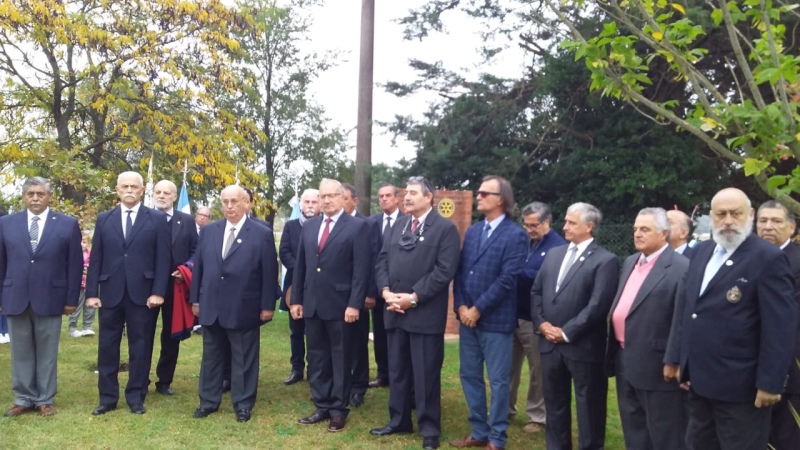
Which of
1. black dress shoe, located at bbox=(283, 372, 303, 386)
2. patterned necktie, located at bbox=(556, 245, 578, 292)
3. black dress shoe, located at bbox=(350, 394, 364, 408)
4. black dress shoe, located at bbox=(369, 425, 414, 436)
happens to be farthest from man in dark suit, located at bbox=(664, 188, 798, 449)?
black dress shoe, located at bbox=(283, 372, 303, 386)

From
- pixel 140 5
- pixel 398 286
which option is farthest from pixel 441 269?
pixel 140 5

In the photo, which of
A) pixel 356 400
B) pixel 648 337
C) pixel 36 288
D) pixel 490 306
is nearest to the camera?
pixel 648 337

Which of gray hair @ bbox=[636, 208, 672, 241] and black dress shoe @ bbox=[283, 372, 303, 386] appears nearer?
gray hair @ bbox=[636, 208, 672, 241]

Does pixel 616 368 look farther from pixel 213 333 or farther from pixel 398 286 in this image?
pixel 213 333

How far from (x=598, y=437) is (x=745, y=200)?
6.70 ft

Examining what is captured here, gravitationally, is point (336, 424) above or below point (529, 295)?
below

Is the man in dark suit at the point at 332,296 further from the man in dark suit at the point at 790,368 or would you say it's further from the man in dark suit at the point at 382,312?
the man in dark suit at the point at 790,368

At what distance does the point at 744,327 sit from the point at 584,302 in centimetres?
140

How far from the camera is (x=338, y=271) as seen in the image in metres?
6.39

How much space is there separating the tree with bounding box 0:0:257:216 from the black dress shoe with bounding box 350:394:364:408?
8305 mm

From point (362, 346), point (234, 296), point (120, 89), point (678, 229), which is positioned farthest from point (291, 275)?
point (120, 89)

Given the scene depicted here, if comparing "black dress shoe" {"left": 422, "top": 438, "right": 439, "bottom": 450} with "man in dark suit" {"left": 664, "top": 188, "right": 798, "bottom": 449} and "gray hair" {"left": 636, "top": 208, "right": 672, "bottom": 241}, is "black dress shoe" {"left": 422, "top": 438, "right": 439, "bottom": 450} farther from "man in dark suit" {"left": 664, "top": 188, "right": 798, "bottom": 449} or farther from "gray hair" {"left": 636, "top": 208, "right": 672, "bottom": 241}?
"gray hair" {"left": 636, "top": 208, "right": 672, "bottom": 241}

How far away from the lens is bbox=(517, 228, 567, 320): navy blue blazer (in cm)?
631

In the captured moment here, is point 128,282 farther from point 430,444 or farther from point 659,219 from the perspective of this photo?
point 659,219
